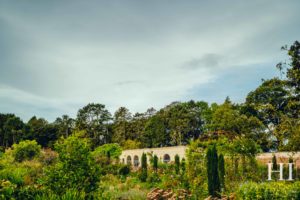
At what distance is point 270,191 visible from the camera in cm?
955

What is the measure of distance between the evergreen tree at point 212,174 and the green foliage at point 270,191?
12.5 feet

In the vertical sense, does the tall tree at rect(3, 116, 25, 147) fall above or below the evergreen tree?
above

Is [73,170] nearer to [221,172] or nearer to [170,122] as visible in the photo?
[221,172]

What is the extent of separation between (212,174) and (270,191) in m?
Result: 4.61

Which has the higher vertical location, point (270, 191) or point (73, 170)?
point (73, 170)

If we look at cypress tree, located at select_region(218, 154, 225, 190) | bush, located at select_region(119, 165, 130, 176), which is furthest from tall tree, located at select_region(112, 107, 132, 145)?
cypress tree, located at select_region(218, 154, 225, 190)

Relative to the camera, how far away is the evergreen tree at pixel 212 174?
45.8 ft

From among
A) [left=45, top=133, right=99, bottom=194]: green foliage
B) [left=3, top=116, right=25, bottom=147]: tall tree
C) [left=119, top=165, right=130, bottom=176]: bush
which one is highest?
[left=3, top=116, right=25, bottom=147]: tall tree

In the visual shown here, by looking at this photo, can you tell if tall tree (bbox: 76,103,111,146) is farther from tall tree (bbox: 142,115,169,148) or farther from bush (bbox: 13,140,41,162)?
bush (bbox: 13,140,41,162)

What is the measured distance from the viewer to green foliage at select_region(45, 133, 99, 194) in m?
8.96

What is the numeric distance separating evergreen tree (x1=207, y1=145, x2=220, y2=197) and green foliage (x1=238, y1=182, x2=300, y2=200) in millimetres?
3799

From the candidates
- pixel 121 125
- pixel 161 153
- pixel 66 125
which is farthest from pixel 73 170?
pixel 66 125

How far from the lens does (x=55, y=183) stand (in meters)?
8.96

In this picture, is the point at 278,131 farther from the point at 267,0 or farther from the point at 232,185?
the point at 267,0
